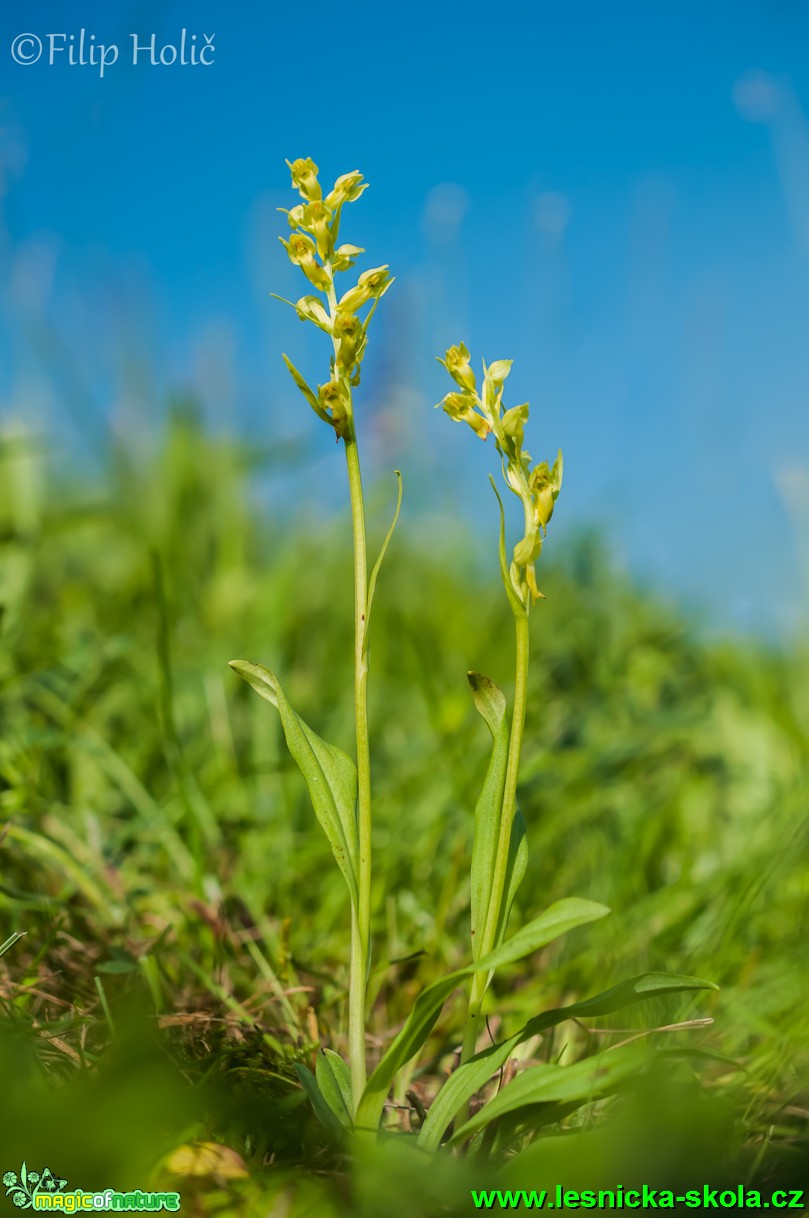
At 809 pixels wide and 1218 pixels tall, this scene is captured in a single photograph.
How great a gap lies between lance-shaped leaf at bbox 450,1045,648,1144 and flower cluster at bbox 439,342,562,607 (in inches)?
19.1

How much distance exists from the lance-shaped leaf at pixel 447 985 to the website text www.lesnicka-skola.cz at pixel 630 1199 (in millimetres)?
167

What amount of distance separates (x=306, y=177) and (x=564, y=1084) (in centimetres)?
102

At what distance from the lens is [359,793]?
3.64ft

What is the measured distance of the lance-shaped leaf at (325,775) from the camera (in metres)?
1.13

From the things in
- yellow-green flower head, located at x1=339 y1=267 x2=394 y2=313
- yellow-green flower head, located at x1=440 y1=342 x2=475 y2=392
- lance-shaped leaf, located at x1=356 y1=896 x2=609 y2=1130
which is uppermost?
yellow-green flower head, located at x1=339 y1=267 x2=394 y2=313

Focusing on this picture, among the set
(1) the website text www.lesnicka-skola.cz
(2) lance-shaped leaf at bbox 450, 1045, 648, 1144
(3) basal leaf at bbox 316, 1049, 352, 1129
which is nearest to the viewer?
(1) the website text www.lesnicka-skola.cz

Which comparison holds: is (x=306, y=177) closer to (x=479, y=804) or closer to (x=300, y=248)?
(x=300, y=248)

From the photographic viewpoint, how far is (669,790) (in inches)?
Answer: 100

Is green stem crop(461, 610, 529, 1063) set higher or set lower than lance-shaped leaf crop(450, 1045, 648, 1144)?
higher

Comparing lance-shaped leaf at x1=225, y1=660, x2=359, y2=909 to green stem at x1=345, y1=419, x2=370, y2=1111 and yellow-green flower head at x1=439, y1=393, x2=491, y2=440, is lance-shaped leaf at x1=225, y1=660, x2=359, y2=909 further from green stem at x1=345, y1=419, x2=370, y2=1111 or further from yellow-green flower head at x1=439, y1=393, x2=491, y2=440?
yellow-green flower head at x1=439, y1=393, x2=491, y2=440

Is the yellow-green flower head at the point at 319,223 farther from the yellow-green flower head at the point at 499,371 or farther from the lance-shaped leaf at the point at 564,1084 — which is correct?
the lance-shaped leaf at the point at 564,1084

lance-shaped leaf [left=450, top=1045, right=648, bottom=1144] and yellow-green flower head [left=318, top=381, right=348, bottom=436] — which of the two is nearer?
lance-shaped leaf [left=450, top=1045, right=648, bottom=1144]

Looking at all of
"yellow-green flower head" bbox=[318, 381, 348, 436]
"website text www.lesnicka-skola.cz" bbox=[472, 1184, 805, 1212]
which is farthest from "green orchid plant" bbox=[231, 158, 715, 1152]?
"website text www.lesnicka-skola.cz" bbox=[472, 1184, 805, 1212]

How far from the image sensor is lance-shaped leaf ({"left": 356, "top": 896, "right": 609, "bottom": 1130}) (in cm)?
100
